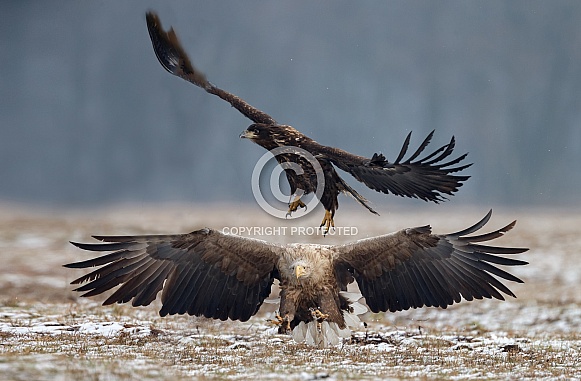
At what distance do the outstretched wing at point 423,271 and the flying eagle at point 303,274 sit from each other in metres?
0.01

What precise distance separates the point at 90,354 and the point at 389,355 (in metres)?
3.78

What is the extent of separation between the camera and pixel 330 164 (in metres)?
9.43

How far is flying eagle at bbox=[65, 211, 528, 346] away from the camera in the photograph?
894 cm

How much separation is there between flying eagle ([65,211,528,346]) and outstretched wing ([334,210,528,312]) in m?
0.01

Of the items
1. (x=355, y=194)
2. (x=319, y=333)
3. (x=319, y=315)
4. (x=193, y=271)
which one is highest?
(x=355, y=194)

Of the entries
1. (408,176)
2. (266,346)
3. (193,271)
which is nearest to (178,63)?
(193,271)

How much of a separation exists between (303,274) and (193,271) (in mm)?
1615

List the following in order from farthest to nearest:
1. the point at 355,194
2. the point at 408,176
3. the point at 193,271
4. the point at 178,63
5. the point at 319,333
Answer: the point at 178,63 → the point at 355,194 → the point at 193,271 → the point at 319,333 → the point at 408,176

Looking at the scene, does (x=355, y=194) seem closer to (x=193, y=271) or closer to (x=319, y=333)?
(x=319, y=333)

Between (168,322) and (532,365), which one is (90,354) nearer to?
(168,322)

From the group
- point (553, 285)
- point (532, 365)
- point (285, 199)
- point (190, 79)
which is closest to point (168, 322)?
point (285, 199)

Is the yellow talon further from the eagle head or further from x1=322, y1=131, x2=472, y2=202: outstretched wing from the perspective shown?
x1=322, y1=131, x2=472, y2=202: outstretched wing

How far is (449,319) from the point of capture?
14.2 m

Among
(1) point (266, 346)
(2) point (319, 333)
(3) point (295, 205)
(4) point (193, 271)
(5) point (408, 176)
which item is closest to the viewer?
(5) point (408, 176)
